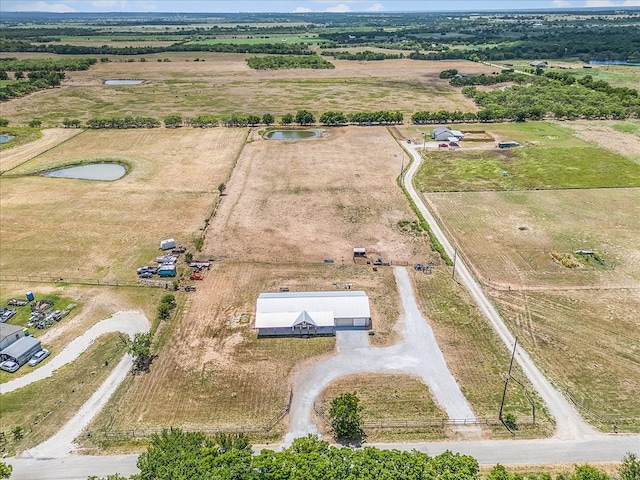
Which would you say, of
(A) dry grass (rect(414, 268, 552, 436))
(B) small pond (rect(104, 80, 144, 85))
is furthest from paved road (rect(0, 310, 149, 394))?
(B) small pond (rect(104, 80, 144, 85))

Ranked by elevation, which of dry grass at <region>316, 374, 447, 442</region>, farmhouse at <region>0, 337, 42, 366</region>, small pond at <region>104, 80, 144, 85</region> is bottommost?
small pond at <region>104, 80, 144, 85</region>

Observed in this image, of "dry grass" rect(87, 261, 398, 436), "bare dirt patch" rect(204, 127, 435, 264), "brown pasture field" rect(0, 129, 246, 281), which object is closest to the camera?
"dry grass" rect(87, 261, 398, 436)

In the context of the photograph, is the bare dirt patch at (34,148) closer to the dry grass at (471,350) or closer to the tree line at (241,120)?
the tree line at (241,120)

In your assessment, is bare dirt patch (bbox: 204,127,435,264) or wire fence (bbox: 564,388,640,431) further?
bare dirt patch (bbox: 204,127,435,264)

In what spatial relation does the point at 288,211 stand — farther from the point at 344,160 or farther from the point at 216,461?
the point at 216,461

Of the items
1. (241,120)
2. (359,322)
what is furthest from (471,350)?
(241,120)

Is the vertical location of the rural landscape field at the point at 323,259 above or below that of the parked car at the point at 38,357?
below

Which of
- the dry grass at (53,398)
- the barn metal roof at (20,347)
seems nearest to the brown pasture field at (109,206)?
the barn metal roof at (20,347)

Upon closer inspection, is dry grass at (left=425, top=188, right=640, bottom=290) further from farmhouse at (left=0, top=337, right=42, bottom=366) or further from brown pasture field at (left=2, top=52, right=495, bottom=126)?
brown pasture field at (left=2, top=52, right=495, bottom=126)
